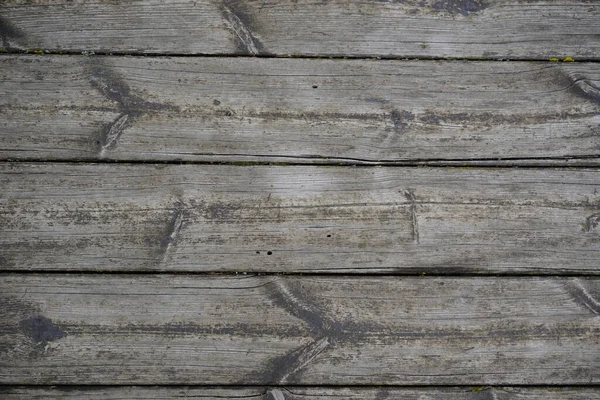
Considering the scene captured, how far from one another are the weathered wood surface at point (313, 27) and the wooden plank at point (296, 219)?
0.25m

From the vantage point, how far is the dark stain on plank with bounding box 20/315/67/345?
1105 mm

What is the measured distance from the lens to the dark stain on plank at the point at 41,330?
1.11 metres

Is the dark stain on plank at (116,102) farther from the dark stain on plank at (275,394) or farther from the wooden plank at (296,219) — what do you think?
the dark stain on plank at (275,394)

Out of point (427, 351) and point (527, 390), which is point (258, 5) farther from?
point (527, 390)

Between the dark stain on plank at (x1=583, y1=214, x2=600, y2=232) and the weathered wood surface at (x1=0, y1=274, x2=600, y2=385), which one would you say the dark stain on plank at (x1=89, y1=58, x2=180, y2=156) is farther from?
the dark stain on plank at (x1=583, y1=214, x2=600, y2=232)

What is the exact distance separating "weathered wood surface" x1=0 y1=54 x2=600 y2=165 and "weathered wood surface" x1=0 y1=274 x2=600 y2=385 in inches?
10.0

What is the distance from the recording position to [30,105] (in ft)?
3.72

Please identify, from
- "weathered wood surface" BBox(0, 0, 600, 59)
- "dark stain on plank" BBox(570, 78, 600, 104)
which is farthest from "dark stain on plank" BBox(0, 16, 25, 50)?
"dark stain on plank" BBox(570, 78, 600, 104)

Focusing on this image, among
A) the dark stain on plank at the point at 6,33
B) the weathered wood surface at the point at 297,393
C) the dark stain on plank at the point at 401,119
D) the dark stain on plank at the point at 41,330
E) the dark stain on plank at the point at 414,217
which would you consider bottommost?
the weathered wood surface at the point at 297,393

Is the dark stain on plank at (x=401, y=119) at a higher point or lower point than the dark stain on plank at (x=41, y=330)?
higher

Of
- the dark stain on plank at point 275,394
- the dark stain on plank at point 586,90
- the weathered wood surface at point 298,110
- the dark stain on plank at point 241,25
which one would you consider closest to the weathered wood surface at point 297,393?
the dark stain on plank at point 275,394

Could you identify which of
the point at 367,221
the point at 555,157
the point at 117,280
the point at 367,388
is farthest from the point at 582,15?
the point at 117,280

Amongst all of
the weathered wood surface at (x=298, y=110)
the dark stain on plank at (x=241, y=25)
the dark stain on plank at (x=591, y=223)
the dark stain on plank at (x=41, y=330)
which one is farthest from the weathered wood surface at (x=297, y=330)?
the dark stain on plank at (x=241, y=25)

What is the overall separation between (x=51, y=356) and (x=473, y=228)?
34.0 inches
